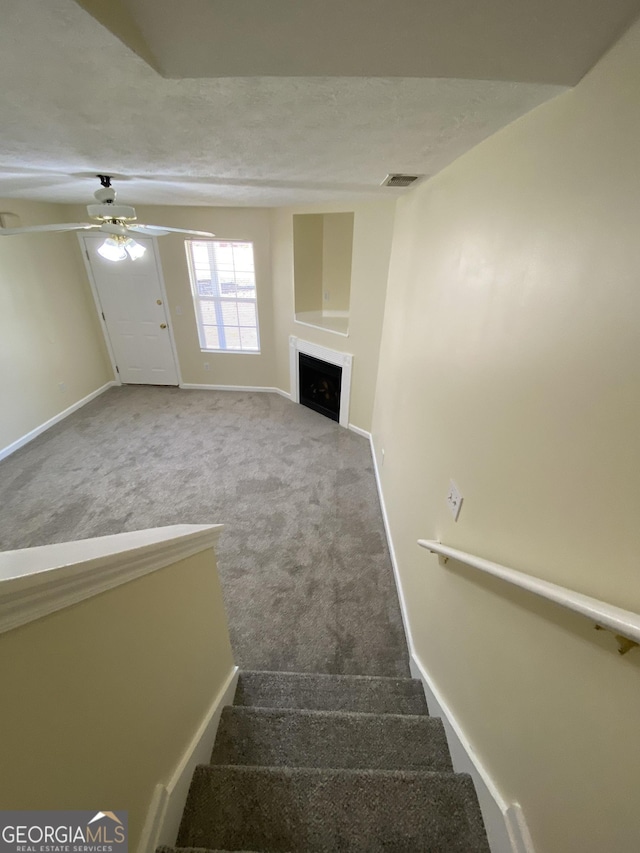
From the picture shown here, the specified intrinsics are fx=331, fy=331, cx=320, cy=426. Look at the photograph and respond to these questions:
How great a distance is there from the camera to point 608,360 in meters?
0.65

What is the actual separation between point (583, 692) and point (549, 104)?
4.67 feet

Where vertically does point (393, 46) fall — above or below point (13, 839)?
above

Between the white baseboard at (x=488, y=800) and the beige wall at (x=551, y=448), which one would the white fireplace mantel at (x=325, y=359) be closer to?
the beige wall at (x=551, y=448)

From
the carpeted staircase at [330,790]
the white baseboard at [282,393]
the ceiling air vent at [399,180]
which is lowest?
the white baseboard at [282,393]

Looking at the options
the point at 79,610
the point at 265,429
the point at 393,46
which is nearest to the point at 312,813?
the point at 79,610

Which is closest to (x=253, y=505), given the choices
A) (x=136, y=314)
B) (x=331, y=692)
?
(x=331, y=692)

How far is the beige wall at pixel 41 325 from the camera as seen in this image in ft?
11.7

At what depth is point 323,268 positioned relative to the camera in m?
4.49

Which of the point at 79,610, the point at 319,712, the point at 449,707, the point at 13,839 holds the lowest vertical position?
the point at 319,712

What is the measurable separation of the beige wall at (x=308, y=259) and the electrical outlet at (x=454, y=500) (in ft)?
11.9

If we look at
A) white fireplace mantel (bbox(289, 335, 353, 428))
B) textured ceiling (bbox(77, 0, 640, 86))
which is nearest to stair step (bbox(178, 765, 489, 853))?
textured ceiling (bbox(77, 0, 640, 86))

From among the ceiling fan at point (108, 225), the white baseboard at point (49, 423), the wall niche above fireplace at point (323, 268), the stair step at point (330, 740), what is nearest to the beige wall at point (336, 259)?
the wall niche above fireplace at point (323, 268)

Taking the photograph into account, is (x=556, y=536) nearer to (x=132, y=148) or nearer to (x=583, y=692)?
(x=583, y=692)

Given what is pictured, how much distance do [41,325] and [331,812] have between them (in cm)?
510
